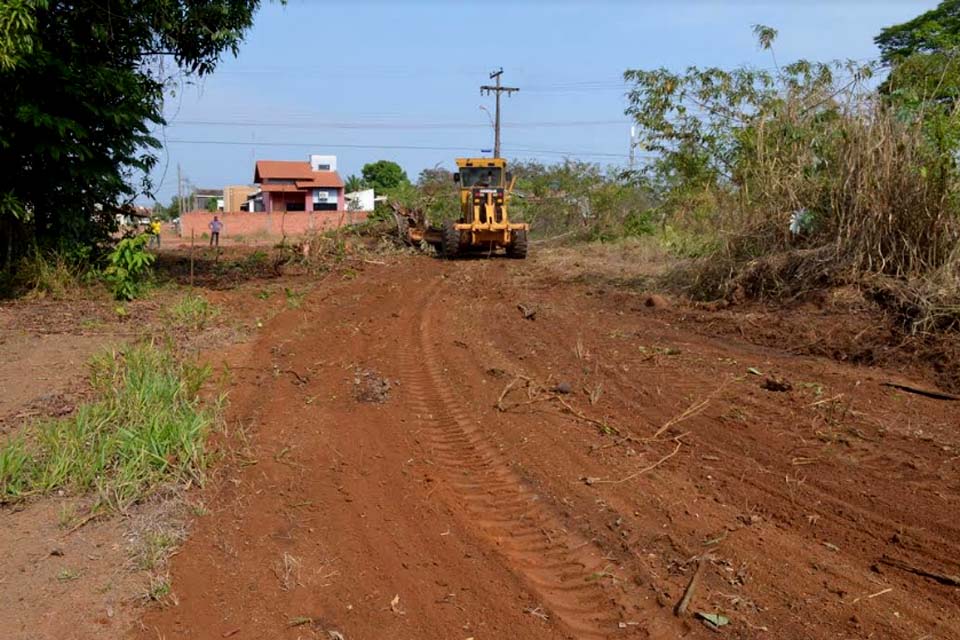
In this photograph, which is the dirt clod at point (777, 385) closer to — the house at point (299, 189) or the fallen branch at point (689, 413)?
the fallen branch at point (689, 413)

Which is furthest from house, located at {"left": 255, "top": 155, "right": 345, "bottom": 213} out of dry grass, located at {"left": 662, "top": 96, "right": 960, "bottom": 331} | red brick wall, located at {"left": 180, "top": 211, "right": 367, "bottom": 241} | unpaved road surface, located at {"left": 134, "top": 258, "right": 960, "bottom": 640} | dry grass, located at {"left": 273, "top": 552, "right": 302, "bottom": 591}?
dry grass, located at {"left": 273, "top": 552, "right": 302, "bottom": 591}

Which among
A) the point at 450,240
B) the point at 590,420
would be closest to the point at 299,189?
the point at 450,240

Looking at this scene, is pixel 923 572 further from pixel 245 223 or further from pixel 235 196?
pixel 235 196

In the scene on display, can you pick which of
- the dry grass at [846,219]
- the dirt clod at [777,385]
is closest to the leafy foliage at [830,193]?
the dry grass at [846,219]

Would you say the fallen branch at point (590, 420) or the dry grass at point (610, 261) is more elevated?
the dry grass at point (610, 261)

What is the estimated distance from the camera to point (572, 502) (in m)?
4.93

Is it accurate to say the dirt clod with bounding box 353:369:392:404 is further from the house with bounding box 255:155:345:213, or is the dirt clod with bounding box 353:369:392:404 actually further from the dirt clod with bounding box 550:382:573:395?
the house with bounding box 255:155:345:213

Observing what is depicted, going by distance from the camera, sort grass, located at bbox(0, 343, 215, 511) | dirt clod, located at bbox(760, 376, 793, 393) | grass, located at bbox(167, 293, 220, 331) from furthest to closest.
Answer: grass, located at bbox(167, 293, 220, 331) < dirt clod, located at bbox(760, 376, 793, 393) < grass, located at bbox(0, 343, 215, 511)

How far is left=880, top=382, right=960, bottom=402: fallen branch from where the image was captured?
6.94 meters

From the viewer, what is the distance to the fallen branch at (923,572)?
3930 millimetres

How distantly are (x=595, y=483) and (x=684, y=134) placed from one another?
13025mm

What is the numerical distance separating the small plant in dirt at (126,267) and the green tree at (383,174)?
200 ft

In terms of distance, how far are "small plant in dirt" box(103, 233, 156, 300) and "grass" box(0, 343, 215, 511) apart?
5933 mm

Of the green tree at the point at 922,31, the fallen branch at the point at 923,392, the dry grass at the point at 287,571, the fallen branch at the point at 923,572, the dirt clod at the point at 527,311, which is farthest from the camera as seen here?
the green tree at the point at 922,31
